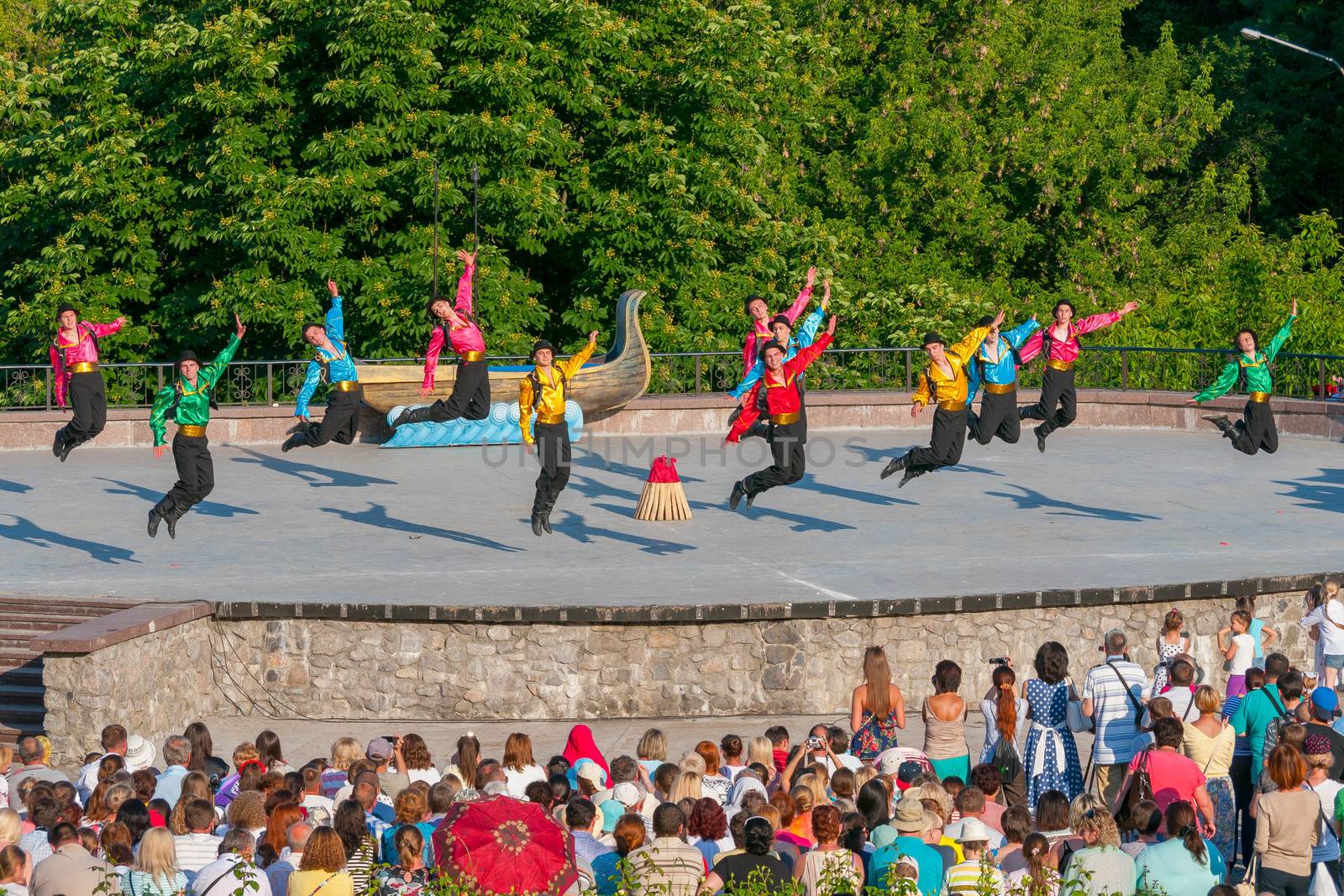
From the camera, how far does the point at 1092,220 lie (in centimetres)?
3853

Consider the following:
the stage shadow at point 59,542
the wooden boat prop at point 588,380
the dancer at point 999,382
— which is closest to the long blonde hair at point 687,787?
the stage shadow at point 59,542

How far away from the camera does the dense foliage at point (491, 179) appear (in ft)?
97.8

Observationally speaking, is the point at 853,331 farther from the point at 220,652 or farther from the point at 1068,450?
the point at 220,652

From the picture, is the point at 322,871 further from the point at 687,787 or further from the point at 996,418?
the point at 996,418

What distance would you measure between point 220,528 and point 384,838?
12046mm

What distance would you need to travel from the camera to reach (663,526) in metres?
20.6

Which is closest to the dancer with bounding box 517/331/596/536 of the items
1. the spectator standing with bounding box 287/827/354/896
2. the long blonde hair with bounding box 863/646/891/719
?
the long blonde hair with bounding box 863/646/891/719

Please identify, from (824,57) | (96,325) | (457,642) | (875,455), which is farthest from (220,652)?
(824,57)

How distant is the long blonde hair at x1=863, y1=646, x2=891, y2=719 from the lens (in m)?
11.5

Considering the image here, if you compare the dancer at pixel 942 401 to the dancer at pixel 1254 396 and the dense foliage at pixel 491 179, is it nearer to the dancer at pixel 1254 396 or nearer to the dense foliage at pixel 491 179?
the dancer at pixel 1254 396

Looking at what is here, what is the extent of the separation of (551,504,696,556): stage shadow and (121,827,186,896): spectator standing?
10871 mm

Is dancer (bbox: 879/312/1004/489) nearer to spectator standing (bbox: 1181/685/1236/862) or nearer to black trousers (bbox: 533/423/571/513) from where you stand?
black trousers (bbox: 533/423/571/513)

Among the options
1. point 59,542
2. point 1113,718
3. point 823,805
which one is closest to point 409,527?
point 59,542

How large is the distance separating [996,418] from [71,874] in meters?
13.8
